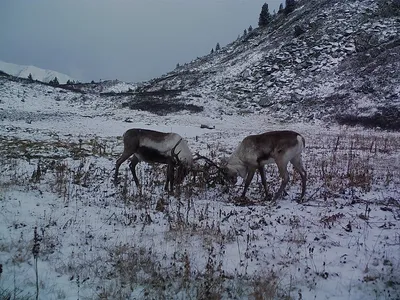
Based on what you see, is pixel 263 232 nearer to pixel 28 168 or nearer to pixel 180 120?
pixel 28 168

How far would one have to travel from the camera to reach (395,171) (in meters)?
10.5

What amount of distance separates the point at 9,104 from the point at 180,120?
1661 cm

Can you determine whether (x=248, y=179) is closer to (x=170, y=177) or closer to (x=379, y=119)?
(x=170, y=177)

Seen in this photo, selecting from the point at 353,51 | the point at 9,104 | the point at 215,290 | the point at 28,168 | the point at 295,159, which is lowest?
the point at 215,290

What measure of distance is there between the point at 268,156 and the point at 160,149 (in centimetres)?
283

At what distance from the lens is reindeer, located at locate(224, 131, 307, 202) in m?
8.23

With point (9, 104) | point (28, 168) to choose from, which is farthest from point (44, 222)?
point (9, 104)

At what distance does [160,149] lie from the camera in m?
9.35

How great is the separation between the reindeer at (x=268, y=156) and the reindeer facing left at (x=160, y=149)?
46.9 inches

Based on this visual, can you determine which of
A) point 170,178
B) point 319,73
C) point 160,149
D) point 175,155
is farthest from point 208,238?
point 319,73

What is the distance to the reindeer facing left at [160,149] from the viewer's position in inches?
358

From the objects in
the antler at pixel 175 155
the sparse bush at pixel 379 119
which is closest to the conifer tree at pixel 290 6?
the sparse bush at pixel 379 119

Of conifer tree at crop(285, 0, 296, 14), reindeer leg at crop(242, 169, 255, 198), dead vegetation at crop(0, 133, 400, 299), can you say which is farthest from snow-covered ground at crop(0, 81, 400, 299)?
conifer tree at crop(285, 0, 296, 14)

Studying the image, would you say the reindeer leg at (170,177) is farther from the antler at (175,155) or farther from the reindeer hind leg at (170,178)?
the antler at (175,155)
